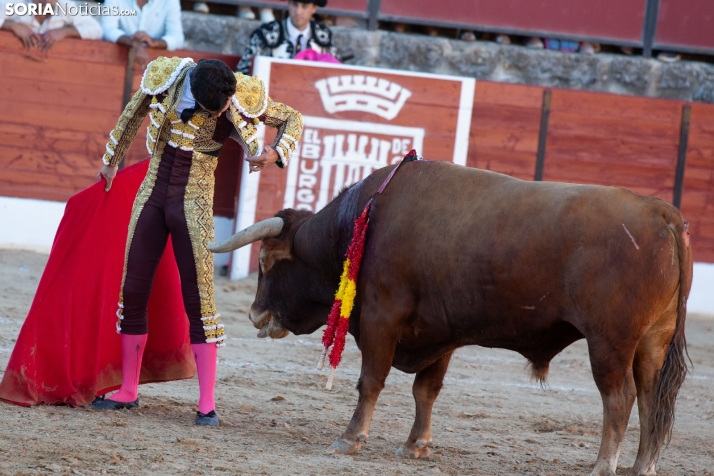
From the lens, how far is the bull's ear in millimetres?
4066

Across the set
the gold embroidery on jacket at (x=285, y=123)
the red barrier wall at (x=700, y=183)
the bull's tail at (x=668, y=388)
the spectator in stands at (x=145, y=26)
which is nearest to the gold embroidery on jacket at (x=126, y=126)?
the gold embroidery on jacket at (x=285, y=123)

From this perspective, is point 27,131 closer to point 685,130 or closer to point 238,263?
point 238,263

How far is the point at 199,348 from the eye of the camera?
3.83m

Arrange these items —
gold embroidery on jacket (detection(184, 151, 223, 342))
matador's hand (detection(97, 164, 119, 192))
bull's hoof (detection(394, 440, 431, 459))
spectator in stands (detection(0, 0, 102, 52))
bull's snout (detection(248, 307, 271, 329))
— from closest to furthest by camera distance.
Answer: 1. bull's hoof (detection(394, 440, 431, 459))
2. gold embroidery on jacket (detection(184, 151, 223, 342))
3. matador's hand (detection(97, 164, 119, 192))
4. bull's snout (detection(248, 307, 271, 329))
5. spectator in stands (detection(0, 0, 102, 52))

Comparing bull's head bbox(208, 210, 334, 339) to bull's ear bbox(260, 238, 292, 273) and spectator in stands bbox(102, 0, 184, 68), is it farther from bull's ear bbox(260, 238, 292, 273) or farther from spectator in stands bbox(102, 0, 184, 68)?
spectator in stands bbox(102, 0, 184, 68)

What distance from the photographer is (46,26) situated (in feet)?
25.9

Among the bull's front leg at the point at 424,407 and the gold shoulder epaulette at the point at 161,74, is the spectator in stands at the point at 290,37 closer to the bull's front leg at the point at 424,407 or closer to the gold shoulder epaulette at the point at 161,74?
the gold shoulder epaulette at the point at 161,74

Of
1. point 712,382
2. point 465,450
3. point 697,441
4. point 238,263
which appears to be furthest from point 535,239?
point 238,263

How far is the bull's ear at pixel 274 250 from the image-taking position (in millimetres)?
4066

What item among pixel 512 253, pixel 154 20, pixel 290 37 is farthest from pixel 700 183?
pixel 512 253

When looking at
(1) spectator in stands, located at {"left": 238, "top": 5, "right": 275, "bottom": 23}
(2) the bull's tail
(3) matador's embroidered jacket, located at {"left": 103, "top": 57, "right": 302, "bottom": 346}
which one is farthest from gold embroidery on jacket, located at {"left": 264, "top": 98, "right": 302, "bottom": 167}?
(1) spectator in stands, located at {"left": 238, "top": 5, "right": 275, "bottom": 23}

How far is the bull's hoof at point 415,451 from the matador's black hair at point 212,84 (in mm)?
1402

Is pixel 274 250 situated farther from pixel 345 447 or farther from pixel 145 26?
pixel 145 26

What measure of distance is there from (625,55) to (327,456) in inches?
291
